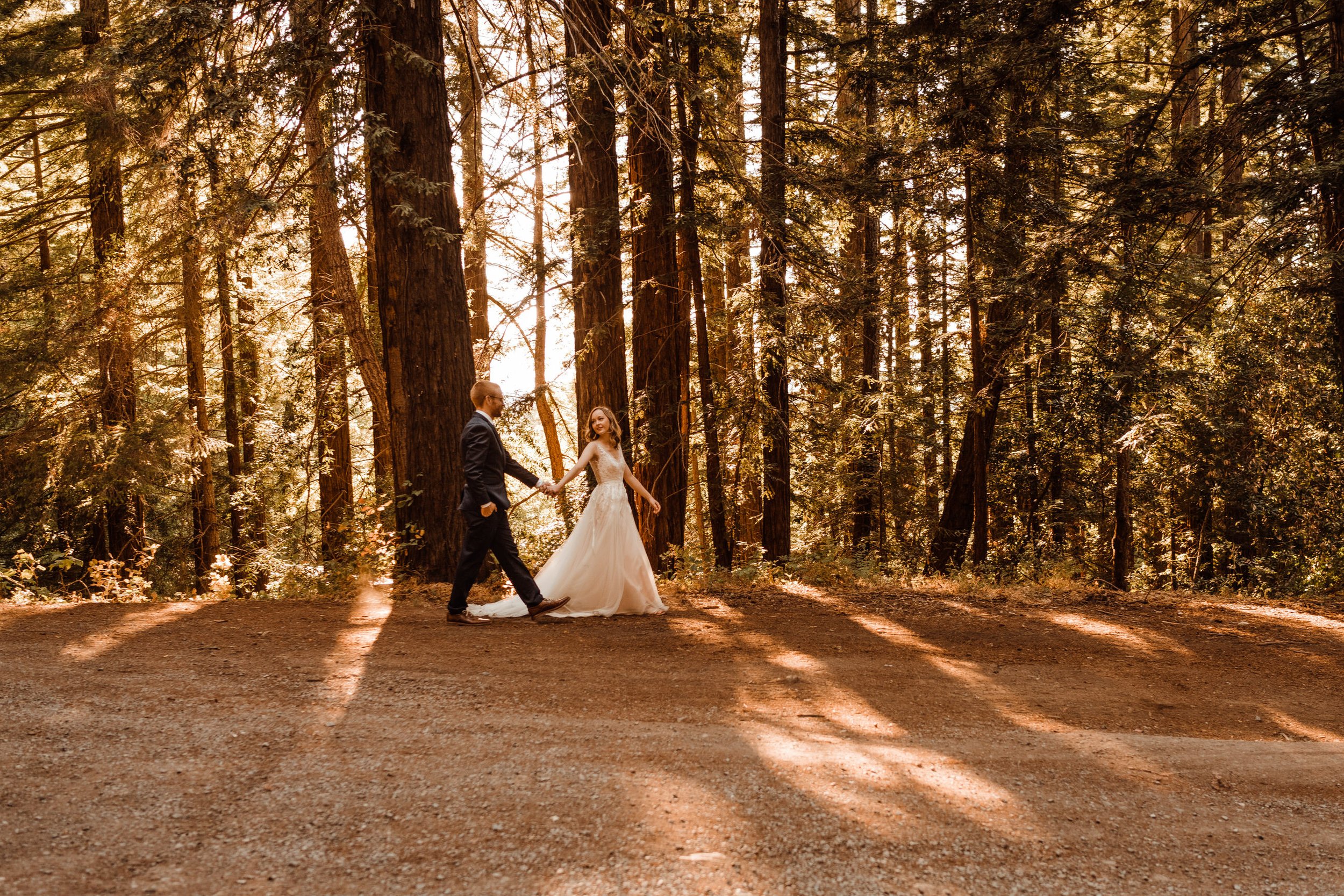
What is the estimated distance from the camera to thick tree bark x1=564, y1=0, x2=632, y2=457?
1202cm

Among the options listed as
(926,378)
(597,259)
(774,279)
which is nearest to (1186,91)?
(926,378)

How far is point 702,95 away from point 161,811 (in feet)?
33.2

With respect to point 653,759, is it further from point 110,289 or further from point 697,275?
point 110,289

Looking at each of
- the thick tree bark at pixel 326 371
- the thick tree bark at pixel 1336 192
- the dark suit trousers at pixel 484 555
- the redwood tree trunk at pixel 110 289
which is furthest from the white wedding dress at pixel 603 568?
the redwood tree trunk at pixel 110 289

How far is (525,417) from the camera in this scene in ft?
47.9

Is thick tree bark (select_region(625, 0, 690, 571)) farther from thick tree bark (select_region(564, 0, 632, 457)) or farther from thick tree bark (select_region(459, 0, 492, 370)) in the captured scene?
thick tree bark (select_region(459, 0, 492, 370))

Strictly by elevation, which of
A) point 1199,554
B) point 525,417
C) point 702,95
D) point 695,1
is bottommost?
point 1199,554

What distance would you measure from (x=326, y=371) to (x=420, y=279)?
730 cm

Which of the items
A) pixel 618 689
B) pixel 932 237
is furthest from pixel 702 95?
pixel 618 689

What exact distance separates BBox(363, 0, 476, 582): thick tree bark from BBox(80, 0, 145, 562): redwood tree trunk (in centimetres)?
683

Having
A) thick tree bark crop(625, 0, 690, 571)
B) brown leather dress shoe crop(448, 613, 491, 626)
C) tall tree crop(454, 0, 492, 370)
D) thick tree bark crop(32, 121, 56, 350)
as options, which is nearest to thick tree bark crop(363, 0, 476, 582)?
tall tree crop(454, 0, 492, 370)

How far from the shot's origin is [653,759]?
4.68m

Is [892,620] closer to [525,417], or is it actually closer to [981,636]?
[981,636]

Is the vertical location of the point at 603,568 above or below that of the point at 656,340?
below
